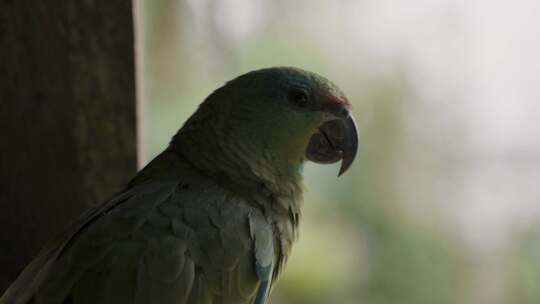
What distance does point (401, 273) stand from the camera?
314 cm

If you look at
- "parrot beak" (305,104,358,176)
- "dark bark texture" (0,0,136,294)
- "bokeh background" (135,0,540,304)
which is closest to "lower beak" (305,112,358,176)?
"parrot beak" (305,104,358,176)

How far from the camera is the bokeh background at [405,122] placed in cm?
258

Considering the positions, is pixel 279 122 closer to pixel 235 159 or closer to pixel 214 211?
pixel 235 159

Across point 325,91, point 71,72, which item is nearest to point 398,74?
point 325,91

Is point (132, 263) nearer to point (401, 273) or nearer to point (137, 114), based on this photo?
point (137, 114)

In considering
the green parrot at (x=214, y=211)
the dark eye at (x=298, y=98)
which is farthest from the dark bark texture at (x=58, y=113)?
the dark eye at (x=298, y=98)

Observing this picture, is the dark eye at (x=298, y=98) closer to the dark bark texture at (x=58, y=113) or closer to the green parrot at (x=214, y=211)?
the green parrot at (x=214, y=211)

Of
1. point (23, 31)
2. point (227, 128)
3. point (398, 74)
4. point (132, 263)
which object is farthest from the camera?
point (398, 74)

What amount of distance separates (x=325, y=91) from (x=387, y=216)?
1.90 meters

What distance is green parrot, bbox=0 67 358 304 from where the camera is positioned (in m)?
0.95

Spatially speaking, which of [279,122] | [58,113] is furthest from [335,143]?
[58,113]

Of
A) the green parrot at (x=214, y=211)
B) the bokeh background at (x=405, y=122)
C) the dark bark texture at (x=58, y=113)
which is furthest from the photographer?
the bokeh background at (x=405, y=122)

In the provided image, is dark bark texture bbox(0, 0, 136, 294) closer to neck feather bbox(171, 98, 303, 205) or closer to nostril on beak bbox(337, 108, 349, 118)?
neck feather bbox(171, 98, 303, 205)

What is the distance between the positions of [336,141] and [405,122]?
172 centimetres
